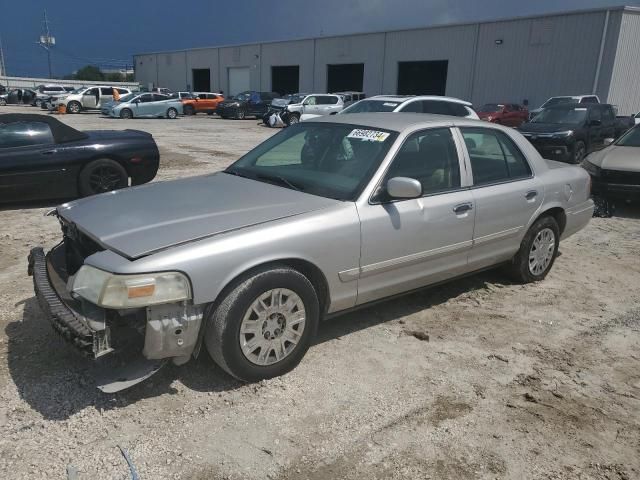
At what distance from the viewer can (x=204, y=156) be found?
13680mm

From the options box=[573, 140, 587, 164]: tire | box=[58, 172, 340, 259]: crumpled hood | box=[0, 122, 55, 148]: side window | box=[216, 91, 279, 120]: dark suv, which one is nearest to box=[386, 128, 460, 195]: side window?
box=[58, 172, 340, 259]: crumpled hood

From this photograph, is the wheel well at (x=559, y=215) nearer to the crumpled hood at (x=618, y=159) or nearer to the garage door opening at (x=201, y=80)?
the crumpled hood at (x=618, y=159)

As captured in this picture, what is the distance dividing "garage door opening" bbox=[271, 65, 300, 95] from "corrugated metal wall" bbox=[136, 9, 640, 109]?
1.43m

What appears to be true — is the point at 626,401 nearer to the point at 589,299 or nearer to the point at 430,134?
the point at 589,299

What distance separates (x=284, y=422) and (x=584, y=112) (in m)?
14.6

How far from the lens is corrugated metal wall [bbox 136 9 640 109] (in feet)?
88.2

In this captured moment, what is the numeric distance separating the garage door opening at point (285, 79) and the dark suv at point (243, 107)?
14186 millimetres

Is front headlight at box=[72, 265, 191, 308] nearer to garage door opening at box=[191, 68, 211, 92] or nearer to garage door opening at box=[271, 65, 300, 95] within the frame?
garage door opening at box=[271, 65, 300, 95]

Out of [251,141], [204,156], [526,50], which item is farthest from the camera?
[526,50]

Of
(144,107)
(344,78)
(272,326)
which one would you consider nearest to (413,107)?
(272,326)

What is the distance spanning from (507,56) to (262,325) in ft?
105

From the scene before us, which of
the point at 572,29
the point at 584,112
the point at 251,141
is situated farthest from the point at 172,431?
the point at 572,29

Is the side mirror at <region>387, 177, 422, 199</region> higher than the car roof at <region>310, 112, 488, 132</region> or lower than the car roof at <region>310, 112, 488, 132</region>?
lower

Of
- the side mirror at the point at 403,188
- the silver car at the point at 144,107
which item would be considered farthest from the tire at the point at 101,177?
the silver car at the point at 144,107
